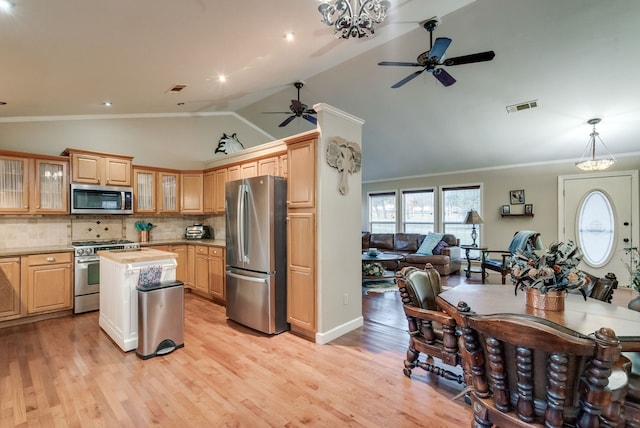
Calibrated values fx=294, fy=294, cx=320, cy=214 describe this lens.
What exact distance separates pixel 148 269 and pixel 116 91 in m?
2.40

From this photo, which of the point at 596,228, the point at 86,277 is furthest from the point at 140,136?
the point at 596,228

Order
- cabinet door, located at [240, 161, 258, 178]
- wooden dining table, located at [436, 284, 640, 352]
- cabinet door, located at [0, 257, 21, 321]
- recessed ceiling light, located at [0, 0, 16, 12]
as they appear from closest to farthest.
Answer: wooden dining table, located at [436, 284, 640, 352]
recessed ceiling light, located at [0, 0, 16, 12]
cabinet door, located at [0, 257, 21, 321]
cabinet door, located at [240, 161, 258, 178]

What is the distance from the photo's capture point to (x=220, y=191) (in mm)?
5301

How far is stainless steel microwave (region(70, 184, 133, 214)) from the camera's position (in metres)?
4.35

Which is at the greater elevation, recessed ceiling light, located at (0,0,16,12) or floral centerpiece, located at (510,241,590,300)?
recessed ceiling light, located at (0,0,16,12)

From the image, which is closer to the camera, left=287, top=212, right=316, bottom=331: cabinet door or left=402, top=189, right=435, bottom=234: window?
left=287, top=212, right=316, bottom=331: cabinet door

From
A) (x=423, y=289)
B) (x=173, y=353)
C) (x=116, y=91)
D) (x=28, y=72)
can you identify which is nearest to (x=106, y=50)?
(x=28, y=72)

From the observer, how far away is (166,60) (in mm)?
3125

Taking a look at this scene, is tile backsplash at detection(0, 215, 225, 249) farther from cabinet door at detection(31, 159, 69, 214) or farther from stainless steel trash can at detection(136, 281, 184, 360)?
stainless steel trash can at detection(136, 281, 184, 360)

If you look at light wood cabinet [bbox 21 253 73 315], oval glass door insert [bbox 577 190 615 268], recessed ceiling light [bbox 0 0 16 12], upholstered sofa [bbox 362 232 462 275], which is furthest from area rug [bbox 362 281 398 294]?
recessed ceiling light [bbox 0 0 16 12]

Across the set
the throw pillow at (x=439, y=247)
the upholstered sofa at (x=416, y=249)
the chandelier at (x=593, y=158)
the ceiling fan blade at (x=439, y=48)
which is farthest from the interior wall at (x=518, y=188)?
the ceiling fan blade at (x=439, y=48)

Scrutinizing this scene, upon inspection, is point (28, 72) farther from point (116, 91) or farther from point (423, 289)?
point (423, 289)

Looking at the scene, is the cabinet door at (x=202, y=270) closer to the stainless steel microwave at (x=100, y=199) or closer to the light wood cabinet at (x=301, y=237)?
the stainless steel microwave at (x=100, y=199)

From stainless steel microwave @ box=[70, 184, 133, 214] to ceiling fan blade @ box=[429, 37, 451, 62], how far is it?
4.87m
